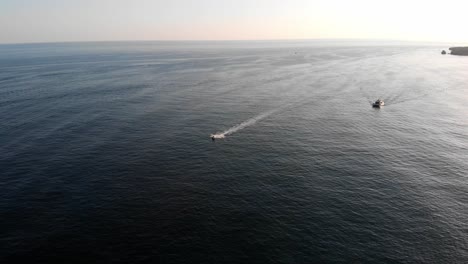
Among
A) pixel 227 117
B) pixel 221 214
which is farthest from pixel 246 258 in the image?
pixel 227 117

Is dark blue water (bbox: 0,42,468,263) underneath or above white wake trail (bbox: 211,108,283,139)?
underneath

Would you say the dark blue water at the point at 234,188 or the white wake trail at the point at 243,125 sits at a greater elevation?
the white wake trail at the point at 243,125

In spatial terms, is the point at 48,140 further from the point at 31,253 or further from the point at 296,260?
the point at 296,260

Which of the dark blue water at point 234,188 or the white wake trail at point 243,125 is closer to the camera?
the dark blue water at point 234,188

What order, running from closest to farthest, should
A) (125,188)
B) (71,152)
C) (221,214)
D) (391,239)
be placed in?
1. (391,239)
2. (221,214)
3. (125,188)
4. (71,152)

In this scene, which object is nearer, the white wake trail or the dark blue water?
the dark blue water

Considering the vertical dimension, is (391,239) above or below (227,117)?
below

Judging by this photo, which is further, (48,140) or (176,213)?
(48,140)

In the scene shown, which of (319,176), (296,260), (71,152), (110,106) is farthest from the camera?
(110,106)

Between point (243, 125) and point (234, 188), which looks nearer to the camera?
point (234, 188)

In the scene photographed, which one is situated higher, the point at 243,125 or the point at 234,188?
the point at 243,125
